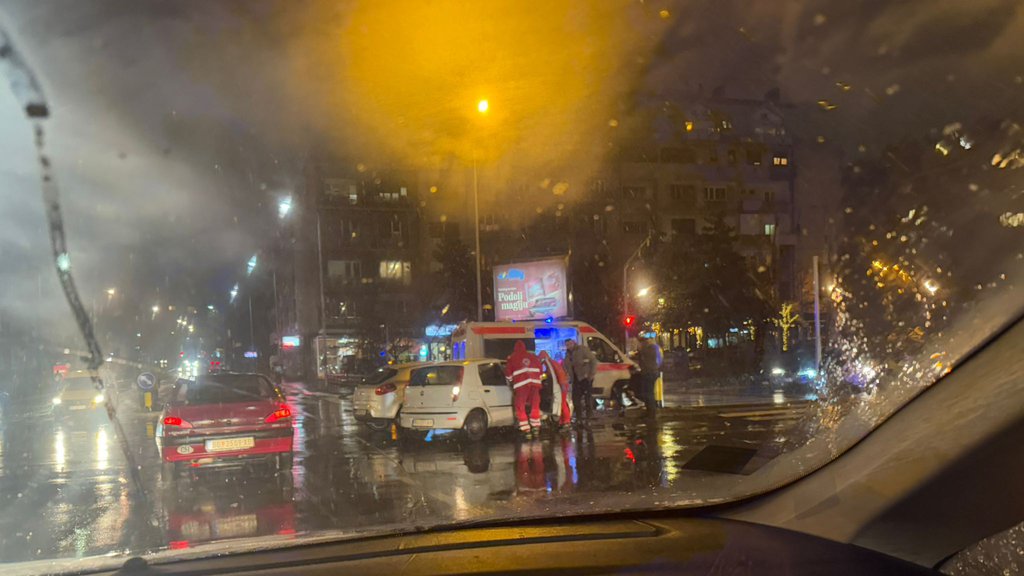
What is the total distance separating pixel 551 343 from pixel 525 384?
10.2ft

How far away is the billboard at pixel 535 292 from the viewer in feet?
64.0

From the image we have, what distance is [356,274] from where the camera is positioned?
141ft

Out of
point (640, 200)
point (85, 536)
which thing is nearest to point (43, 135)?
point (85, 536)

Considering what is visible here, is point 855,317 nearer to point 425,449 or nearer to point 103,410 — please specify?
point 425,449

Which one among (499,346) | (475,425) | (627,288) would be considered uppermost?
(627,288)

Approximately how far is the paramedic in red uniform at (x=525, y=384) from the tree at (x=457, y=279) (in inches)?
437

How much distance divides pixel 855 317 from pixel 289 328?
63.7m

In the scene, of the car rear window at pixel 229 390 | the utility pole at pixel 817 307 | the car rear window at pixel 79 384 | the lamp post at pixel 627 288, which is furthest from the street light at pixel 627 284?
the car rear window at pixel 79 384

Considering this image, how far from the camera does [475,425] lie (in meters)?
13.8

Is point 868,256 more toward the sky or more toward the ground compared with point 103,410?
more toward the sky

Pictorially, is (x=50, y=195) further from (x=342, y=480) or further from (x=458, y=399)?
(x=458, y=399)

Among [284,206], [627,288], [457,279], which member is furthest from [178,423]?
[284,206]

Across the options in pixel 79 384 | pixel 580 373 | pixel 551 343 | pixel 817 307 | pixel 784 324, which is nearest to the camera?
pixel 817 307

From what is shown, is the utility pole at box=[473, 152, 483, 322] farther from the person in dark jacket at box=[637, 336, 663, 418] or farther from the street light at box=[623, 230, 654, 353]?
the person in dark jacket at box=[637, 336, 663, 418]
